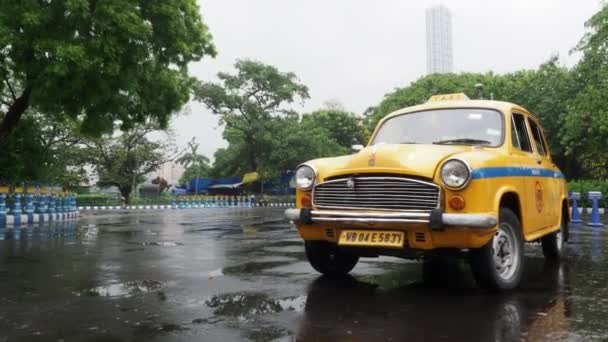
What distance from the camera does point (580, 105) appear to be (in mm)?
24125

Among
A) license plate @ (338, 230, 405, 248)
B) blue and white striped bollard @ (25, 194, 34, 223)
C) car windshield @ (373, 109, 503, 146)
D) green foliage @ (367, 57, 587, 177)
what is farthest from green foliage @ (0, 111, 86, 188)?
green foliage @ (367, 57, 587, 177)

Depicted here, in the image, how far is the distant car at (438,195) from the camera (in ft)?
15.9

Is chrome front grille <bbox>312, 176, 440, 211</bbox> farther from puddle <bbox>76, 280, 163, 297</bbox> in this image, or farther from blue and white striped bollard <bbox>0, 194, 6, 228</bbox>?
blue and white striped bollard <bbox>0, 194, 6, 228</bbox>

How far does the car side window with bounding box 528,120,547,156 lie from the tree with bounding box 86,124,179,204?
3809 cm

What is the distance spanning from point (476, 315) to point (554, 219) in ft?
10.6

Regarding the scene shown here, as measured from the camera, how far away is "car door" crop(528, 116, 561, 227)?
6418 millimetres

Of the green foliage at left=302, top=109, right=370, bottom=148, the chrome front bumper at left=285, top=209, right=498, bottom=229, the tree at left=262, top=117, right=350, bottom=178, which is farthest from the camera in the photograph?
the green foliage at left=302, top=109, right=370, bottom=148

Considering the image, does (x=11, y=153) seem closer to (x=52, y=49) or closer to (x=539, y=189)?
(x=52, y=49)

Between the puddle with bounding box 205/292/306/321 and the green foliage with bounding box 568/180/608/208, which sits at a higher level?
the green foliage with bounding box 568/180/608/208

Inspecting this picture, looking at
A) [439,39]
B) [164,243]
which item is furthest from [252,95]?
[439,39]

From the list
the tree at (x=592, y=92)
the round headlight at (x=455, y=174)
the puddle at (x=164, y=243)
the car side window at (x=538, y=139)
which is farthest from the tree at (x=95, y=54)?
the tree at (x=592, y=92)

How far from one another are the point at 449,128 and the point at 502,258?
151 centimetres

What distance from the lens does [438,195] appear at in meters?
4.87

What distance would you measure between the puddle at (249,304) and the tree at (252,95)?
40.7m
